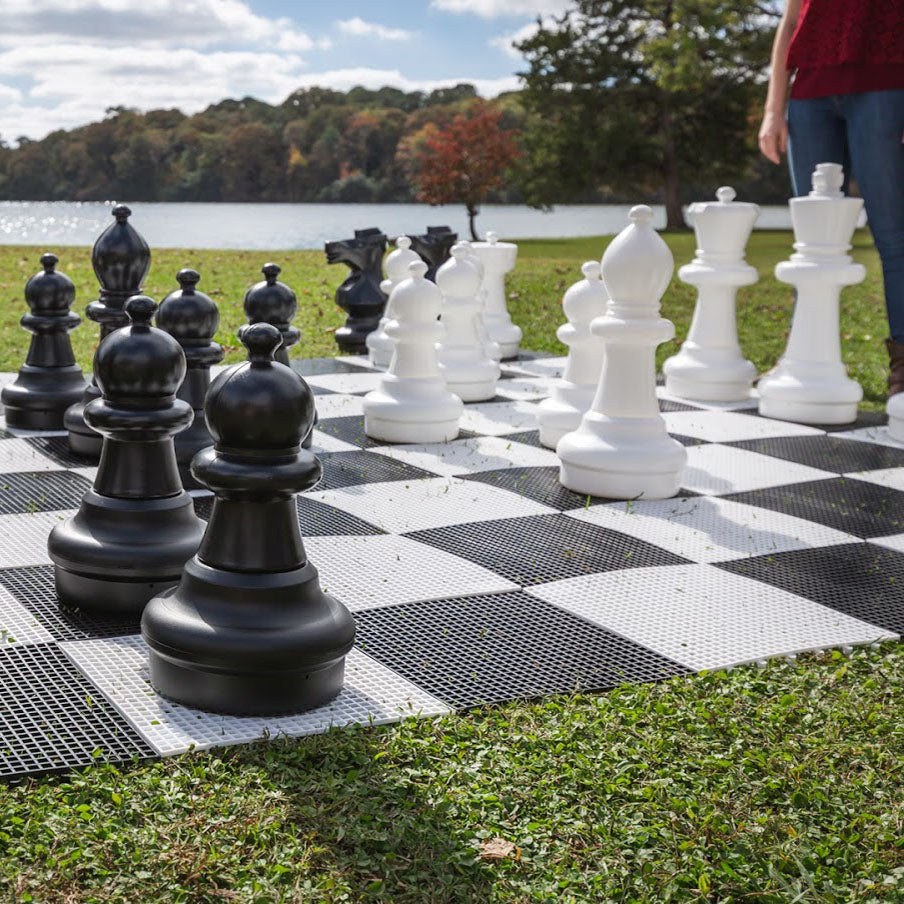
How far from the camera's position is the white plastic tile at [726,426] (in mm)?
3695

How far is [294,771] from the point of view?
147 centimetres

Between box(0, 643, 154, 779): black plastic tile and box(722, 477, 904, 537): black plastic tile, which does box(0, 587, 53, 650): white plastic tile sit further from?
box(722, 477, 904, 537): black plastic tile

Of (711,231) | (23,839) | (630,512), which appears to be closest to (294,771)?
(23,839)

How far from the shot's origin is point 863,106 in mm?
3916

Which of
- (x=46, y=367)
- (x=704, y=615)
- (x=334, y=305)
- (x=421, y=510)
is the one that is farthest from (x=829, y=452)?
(x=334, y=305)

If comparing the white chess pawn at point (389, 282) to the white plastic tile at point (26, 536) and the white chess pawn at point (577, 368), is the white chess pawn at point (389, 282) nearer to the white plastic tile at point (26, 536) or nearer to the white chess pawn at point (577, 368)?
the white chess pawn at point (577, 368)

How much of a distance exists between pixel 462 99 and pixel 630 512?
23.7 m

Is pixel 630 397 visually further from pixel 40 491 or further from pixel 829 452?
pixel 40 491

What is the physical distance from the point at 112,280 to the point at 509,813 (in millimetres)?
2165

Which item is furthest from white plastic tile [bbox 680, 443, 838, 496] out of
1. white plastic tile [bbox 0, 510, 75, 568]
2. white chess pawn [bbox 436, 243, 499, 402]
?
white plastic tile [bbox 0, 510, 75, 568]

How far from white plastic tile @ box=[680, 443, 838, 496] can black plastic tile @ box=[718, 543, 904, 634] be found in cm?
53

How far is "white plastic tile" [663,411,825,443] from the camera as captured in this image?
3695mm

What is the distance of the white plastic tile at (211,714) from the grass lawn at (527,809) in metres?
0.04

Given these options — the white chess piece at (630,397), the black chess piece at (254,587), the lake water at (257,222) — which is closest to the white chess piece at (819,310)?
the white chess piece at (630,397)
